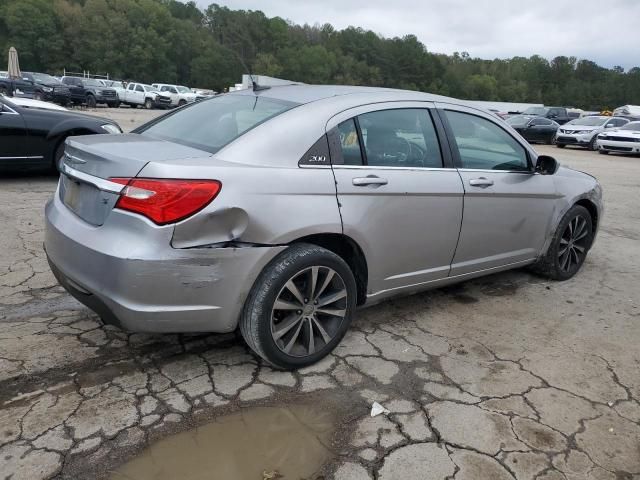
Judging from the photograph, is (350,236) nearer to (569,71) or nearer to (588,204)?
(588,204)

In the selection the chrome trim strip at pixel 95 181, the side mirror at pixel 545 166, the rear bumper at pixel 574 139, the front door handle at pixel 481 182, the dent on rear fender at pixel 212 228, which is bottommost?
the rear bumper at pixel 574 139

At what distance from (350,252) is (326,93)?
41.1 inches

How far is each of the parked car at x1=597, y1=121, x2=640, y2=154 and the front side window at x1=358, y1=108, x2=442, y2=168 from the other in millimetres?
19832

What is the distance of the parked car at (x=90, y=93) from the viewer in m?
30.8

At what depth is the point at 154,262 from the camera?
8.47 feet

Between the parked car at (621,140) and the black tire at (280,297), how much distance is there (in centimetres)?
2074

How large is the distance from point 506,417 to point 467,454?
419 millimetres

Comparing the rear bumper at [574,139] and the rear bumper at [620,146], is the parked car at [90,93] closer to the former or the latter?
the rear bumper at [574,139]

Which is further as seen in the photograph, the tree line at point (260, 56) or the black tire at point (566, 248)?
the tree line at point (260, 56)

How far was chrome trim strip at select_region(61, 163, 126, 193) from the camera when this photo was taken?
269 centimetres

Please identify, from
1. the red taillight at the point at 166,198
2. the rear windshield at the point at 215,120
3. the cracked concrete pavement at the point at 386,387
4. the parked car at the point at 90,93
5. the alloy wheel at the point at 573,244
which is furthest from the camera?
the parked car at the point at 90,93

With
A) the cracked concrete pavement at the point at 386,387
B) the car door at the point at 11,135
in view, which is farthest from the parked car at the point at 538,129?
the cracked concrete pavement at the point at 386,387

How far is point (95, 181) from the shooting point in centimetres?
281

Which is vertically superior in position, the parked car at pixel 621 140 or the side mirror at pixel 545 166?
the side mirror at pixel 545 166
